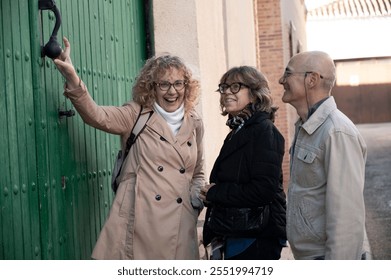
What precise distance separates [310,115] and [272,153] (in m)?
0.62

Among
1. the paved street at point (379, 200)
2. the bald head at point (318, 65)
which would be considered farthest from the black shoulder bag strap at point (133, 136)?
the paved street at point (379, 200)

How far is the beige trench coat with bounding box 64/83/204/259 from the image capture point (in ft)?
14.4

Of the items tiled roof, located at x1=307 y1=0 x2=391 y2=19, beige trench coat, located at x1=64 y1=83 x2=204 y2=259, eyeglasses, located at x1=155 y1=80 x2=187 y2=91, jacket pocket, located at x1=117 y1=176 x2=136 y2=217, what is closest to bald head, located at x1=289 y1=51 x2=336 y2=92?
eyeglasses, located at x1=155 y1=80 x2=187 y2=91

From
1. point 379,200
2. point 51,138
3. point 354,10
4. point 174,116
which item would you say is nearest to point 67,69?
point 51,138

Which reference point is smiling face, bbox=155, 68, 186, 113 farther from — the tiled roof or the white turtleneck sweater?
the tiled roof

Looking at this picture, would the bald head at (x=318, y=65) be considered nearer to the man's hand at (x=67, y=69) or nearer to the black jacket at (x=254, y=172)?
the black jacket at (x=254, y=172)

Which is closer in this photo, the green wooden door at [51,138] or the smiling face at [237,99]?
the green wooden door at [51,138]

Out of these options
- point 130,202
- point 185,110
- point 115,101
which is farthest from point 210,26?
point 130,202

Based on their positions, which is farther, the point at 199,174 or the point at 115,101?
the point at 115,101

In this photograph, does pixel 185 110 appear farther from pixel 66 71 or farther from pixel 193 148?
pixel 66 71

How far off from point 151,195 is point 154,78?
1.98ft

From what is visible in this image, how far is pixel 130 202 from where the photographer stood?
4.45 metres

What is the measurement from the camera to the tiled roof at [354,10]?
38.0m

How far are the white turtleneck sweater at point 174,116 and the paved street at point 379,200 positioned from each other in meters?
4.80
